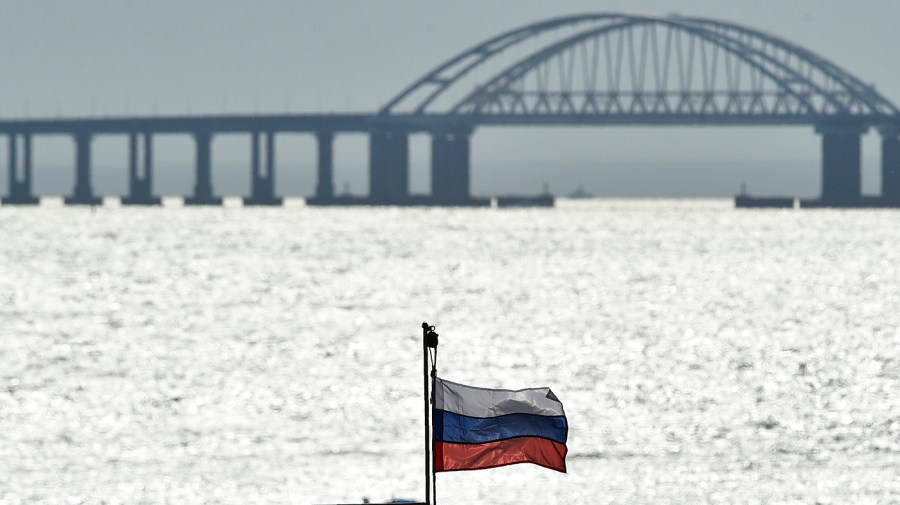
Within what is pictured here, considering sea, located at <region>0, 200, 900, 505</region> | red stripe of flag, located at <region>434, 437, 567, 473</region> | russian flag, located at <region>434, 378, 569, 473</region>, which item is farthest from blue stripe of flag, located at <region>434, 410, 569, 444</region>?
sea, located at <region>0, 200, 900, 505</region>

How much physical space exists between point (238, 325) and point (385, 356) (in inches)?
762

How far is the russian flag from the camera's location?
29.4m

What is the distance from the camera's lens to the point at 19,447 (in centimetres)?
4912

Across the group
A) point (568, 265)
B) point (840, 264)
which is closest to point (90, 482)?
point (568, 265)

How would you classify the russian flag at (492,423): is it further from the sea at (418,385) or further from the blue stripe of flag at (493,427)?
the sea at (418,385)

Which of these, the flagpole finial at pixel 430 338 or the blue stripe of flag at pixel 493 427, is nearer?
the blue stripe of flag at pixel 493 427

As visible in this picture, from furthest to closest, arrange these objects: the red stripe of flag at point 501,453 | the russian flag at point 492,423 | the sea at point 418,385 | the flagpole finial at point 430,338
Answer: the sea at point 418,385 → the flagpole finial at point 430,338 → the red stripe of flag at point 501,453 → the russian flag at point 492,423

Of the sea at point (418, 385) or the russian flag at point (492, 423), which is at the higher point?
the russian flag at point (492, 423)

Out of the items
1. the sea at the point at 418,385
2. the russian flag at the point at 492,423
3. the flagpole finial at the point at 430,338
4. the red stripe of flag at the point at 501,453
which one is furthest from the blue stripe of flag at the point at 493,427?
the sea at the point at 418,385

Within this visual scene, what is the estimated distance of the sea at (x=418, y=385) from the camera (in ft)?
145

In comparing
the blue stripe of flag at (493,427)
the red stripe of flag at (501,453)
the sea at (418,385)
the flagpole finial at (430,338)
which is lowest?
the sea at (418,385)

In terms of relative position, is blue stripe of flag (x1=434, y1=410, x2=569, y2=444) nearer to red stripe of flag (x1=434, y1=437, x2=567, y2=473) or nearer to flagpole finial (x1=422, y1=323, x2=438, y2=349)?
red stripe of flag (x1=434, y1=437, x2=567, y2=473)

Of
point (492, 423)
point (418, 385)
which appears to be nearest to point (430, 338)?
point (492, 423)

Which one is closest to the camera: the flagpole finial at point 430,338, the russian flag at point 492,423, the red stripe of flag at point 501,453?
the russian flag at point 492,423
